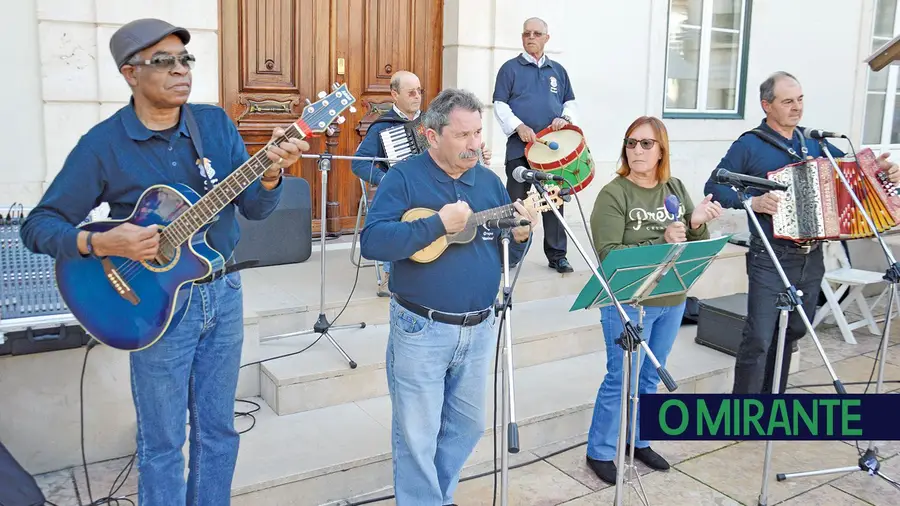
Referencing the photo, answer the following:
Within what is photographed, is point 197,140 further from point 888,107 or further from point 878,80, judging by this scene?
point 888,107

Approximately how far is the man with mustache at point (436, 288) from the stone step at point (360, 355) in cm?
131

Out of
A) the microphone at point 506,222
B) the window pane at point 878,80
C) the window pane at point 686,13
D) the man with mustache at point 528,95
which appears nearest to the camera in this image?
the microphone at point 506,222

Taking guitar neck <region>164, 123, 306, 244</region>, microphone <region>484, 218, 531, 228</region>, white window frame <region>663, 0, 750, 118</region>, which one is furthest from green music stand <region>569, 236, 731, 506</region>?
white window frame <region>663, 0, 750, 118</region>

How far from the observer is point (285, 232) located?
6.14 meters

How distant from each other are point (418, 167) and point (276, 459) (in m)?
1.70

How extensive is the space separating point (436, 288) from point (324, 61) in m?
4.10

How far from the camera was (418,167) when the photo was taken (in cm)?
310

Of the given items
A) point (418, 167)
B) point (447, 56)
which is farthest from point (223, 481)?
point (447, 56)

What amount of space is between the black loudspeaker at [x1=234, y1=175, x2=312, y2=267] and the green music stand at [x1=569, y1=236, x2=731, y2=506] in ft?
10.7

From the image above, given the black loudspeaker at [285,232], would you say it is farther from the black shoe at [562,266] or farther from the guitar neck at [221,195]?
the guitar neck at [221,195]

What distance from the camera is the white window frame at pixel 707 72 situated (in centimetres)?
847

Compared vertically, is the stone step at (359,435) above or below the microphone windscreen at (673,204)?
below

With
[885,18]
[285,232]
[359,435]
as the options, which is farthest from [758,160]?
[885,18]

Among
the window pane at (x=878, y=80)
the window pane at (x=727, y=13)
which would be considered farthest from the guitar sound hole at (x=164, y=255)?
the window pane at (x=878, y=80)
